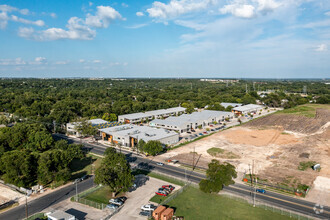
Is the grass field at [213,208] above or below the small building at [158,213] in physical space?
below

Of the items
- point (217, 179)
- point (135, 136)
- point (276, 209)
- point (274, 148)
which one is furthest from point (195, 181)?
point (274, 148)

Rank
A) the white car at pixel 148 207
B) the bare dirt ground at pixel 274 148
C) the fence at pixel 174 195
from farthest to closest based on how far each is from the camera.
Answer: the bare dirt ground at pixel 274 148 → the fence at pixel 174 195 → the white car at pixel 148 207

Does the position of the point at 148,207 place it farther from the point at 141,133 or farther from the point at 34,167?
the point at 141,133

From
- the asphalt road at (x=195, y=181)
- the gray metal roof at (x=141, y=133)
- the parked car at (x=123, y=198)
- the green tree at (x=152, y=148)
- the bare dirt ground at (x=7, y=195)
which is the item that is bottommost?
the bare dirt ground at (x=7, y=195)

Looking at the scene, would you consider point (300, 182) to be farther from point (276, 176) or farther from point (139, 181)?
point (139, 181)

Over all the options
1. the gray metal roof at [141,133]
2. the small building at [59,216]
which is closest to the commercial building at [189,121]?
the gray metal roof at [141,133]

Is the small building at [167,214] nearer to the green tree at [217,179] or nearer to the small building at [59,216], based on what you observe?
the green tree at [217,179]
